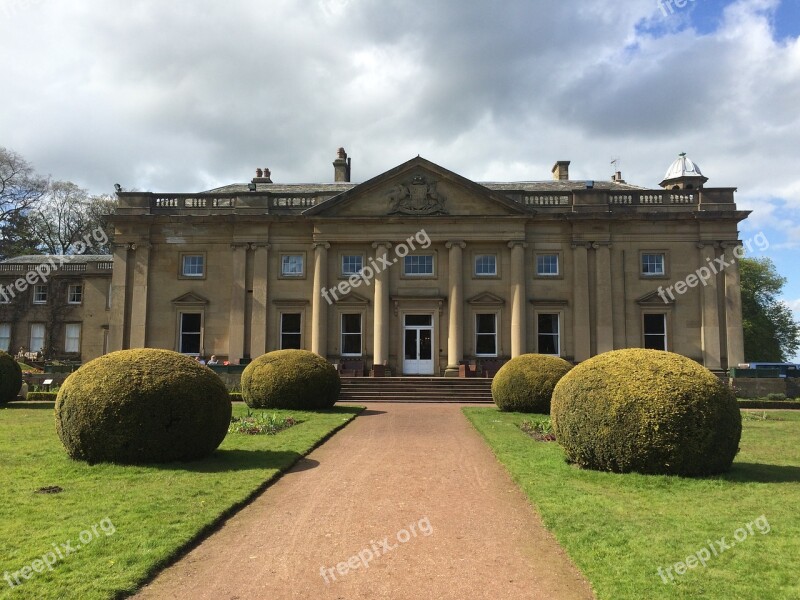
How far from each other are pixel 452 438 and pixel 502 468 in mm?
3813

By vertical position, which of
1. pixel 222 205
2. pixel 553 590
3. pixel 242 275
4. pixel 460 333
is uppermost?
pixel 222 205

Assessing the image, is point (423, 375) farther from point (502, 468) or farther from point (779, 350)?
point (779, 350)

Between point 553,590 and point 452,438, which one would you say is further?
point 452,438

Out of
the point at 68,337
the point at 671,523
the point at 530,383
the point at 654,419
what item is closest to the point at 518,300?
the point at 530,383

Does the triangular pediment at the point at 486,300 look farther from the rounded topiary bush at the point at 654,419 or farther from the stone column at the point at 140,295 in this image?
the rounded topiary bush at the point at 654,419

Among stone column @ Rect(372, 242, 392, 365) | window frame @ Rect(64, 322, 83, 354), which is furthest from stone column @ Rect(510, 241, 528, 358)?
window frame @ Rect(64, 322, 83, 354)

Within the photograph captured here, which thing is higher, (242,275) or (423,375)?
(242,275)

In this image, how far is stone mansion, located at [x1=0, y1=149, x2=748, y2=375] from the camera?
103 ft

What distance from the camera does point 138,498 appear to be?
317 inches

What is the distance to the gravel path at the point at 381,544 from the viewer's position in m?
5.52

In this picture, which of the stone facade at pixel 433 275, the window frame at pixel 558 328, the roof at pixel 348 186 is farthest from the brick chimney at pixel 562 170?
the window frame at pixel 558 328

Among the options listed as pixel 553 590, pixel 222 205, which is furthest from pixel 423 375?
pixel 553 590

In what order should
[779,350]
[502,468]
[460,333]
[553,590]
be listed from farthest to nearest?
[779,350]
[460,333]
[502,468]
[553,590]

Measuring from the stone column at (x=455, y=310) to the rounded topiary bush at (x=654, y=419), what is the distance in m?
20.3
